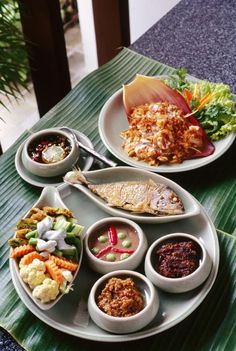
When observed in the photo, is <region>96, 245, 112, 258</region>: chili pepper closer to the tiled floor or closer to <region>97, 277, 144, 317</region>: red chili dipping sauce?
<region>97, 277, 144, 317</region>: red chili dipping sauce

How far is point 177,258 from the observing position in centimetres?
143

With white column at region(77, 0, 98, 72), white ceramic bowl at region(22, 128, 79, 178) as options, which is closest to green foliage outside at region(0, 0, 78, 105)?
white ceramic bowl at region(22, 128, 79, 178)

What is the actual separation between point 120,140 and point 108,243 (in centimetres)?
55

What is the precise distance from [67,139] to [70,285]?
2.14 feet

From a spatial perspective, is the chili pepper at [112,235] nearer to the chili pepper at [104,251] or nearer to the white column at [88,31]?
the chili pepper at [104,251]

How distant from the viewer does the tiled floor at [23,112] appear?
4.04 m

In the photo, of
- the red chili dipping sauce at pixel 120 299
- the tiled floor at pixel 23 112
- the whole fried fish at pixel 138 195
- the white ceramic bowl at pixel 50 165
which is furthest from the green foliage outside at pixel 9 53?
the tiled floor at pixel 23 112

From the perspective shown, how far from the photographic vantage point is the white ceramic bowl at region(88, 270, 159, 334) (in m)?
1.30

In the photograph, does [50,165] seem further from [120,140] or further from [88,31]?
[88,31]

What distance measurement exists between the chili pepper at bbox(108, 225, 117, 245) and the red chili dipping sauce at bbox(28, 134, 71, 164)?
1.22 feet

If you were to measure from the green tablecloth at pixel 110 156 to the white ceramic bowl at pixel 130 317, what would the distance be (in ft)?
0.23

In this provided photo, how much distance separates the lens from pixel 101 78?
2.28 metres

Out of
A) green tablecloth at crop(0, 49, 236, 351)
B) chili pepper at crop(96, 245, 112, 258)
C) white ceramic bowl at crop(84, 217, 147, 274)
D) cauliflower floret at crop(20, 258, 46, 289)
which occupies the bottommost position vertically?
green tablecloth at crop(0, 49, 236, 351)

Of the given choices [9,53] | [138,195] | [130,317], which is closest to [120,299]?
[130,317]
